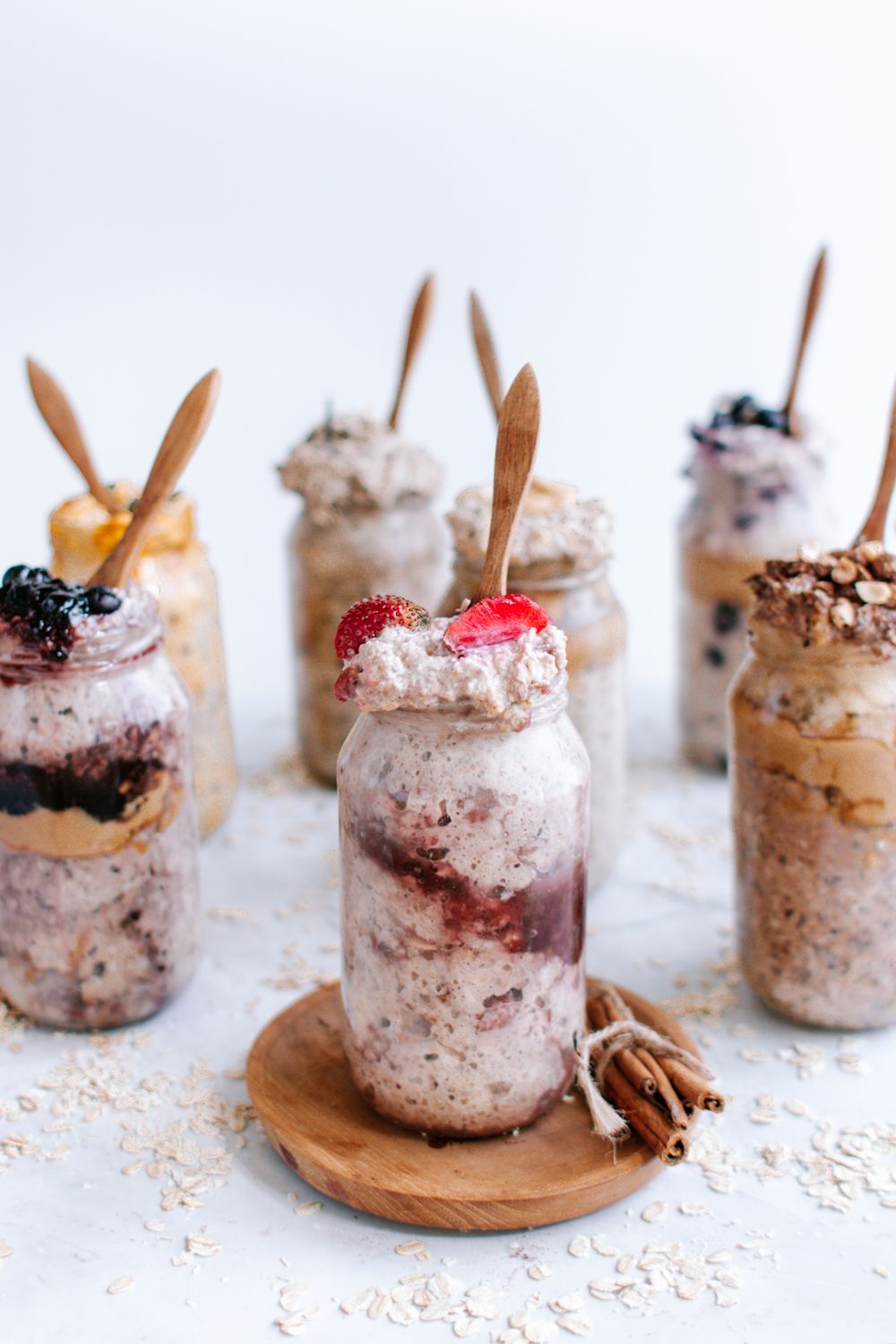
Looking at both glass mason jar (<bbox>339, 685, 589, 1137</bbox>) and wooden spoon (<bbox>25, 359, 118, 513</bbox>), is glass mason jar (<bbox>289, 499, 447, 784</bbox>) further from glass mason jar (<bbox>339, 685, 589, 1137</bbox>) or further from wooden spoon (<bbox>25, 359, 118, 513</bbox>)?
glass mason jar (<bbox>339, 685, 589, 1137</bbox>)

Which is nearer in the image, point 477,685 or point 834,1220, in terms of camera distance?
point 477,685

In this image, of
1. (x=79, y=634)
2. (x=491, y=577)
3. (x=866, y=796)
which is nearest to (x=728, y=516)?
(x=866, y=796)

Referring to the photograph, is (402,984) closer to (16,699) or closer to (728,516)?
(16,699)

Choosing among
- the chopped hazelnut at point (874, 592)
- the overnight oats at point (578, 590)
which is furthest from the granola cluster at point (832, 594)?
the overnight oats at point (578, 590)

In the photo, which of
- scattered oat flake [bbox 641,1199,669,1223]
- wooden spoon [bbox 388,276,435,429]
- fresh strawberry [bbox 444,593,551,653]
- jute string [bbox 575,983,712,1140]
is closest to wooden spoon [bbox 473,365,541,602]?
fresh strawberry [bbox 444,593,551,653]

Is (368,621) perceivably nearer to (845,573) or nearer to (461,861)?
(461,861)

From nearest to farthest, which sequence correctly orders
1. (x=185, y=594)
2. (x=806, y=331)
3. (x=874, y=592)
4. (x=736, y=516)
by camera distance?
(x=874, y=592), (x=185, y=594), (x=806, y=331), (x=736, y=516)

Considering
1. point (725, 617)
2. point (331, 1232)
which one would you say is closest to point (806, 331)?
point (725, 617)
